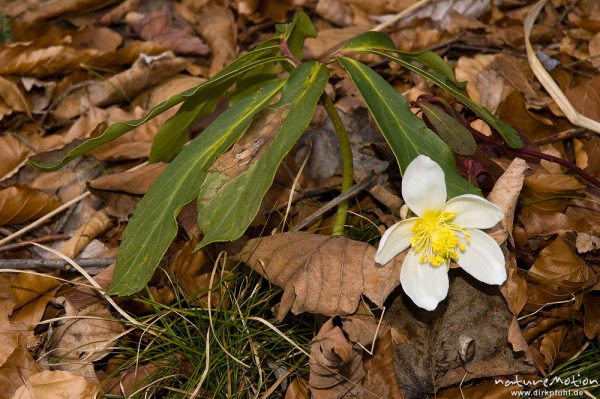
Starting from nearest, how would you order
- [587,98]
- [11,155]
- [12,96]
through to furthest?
1. [587,98]
2. [11,155]
3. [12,96]

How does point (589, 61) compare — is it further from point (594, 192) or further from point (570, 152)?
point (594, 192)

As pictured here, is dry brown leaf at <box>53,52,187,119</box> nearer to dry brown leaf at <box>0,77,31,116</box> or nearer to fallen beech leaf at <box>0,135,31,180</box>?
dry brown leaf at <box>0,77,31,116</box>

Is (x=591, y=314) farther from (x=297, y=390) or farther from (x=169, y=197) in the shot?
(x=169, y=197)

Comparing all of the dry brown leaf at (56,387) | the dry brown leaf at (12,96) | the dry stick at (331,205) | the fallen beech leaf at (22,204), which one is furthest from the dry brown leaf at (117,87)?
the dry brown leaf at (56,387)

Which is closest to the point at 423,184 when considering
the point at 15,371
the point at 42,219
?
the point at 15,371

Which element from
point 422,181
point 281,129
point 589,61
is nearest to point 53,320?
point 281,129

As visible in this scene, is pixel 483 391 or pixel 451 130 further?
pixel 451 130
